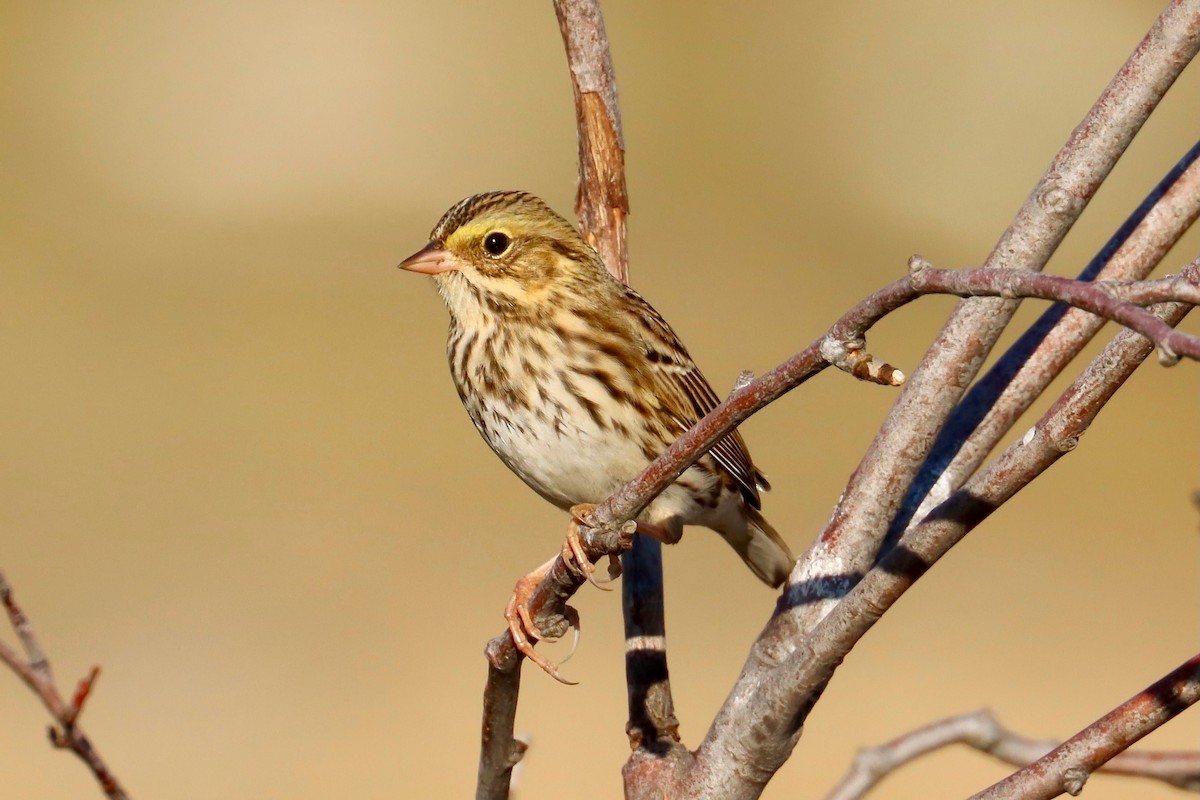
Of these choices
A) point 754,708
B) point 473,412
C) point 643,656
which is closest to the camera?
point 754,708

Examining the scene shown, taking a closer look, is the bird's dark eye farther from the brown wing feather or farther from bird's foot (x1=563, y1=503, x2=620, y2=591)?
bird's foot (x1=563, y1=503, x2=620, y2=591)

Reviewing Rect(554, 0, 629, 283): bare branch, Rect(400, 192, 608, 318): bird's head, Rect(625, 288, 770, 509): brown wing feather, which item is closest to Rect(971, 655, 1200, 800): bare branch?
Rect(554, 0, 629, 283): bare branch

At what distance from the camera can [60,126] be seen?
1725cm

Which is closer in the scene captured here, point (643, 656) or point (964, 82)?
point (643, 656)

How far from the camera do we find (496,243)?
4.88m

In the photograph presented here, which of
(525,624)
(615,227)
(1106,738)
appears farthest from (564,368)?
(1106,738)

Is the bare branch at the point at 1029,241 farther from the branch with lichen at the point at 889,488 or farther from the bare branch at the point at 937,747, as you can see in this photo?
the bare branch at the point at 937,747

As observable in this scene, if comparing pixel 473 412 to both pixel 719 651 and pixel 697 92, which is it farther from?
pixel 697 92

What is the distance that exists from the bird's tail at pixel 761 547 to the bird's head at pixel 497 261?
98 cm

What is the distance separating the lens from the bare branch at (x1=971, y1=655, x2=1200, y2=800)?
2195 millimetres

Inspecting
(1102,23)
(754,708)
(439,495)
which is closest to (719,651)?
(439,495)

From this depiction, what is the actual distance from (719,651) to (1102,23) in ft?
35.5

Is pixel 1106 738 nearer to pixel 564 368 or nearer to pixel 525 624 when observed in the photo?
pixel 525 624

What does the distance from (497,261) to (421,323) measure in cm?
959
